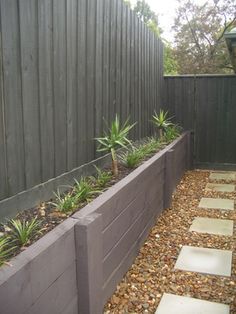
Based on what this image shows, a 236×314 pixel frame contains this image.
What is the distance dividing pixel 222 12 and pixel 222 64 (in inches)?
103

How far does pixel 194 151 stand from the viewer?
7.64 metres

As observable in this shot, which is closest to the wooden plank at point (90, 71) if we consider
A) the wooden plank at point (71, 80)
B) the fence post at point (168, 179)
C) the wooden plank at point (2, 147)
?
the wooden plank at point (71, 80)

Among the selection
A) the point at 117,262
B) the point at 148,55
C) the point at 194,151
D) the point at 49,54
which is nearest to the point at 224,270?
the point at 117,262

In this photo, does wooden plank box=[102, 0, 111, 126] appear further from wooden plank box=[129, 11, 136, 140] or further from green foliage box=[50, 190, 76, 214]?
green foliage box=[50, 190, 76, 214]

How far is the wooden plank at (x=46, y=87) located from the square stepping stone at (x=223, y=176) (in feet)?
15.6

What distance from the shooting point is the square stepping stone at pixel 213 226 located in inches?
164

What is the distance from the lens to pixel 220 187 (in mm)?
6211

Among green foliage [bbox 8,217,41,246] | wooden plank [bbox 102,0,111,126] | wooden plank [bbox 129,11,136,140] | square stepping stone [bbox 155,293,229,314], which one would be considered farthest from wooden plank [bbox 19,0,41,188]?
wooden plank [bbox 129,11,136,140]

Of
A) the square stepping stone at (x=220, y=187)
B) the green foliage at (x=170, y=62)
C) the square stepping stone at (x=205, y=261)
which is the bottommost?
the square stepping stone at (x=205, y=261)

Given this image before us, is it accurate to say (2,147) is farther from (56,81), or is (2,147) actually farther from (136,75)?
(136,75)

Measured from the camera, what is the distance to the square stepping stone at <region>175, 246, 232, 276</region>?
322 centimetres

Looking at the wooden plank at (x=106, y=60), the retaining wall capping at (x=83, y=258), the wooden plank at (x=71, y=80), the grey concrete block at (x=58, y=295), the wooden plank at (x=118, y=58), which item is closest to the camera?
the retaining wall capping at (x=83, y=258)

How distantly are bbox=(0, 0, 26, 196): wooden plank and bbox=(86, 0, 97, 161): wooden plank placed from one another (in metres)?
1.15

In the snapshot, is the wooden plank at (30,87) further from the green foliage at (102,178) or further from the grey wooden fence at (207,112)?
the grey wooden fence at (207,112)
